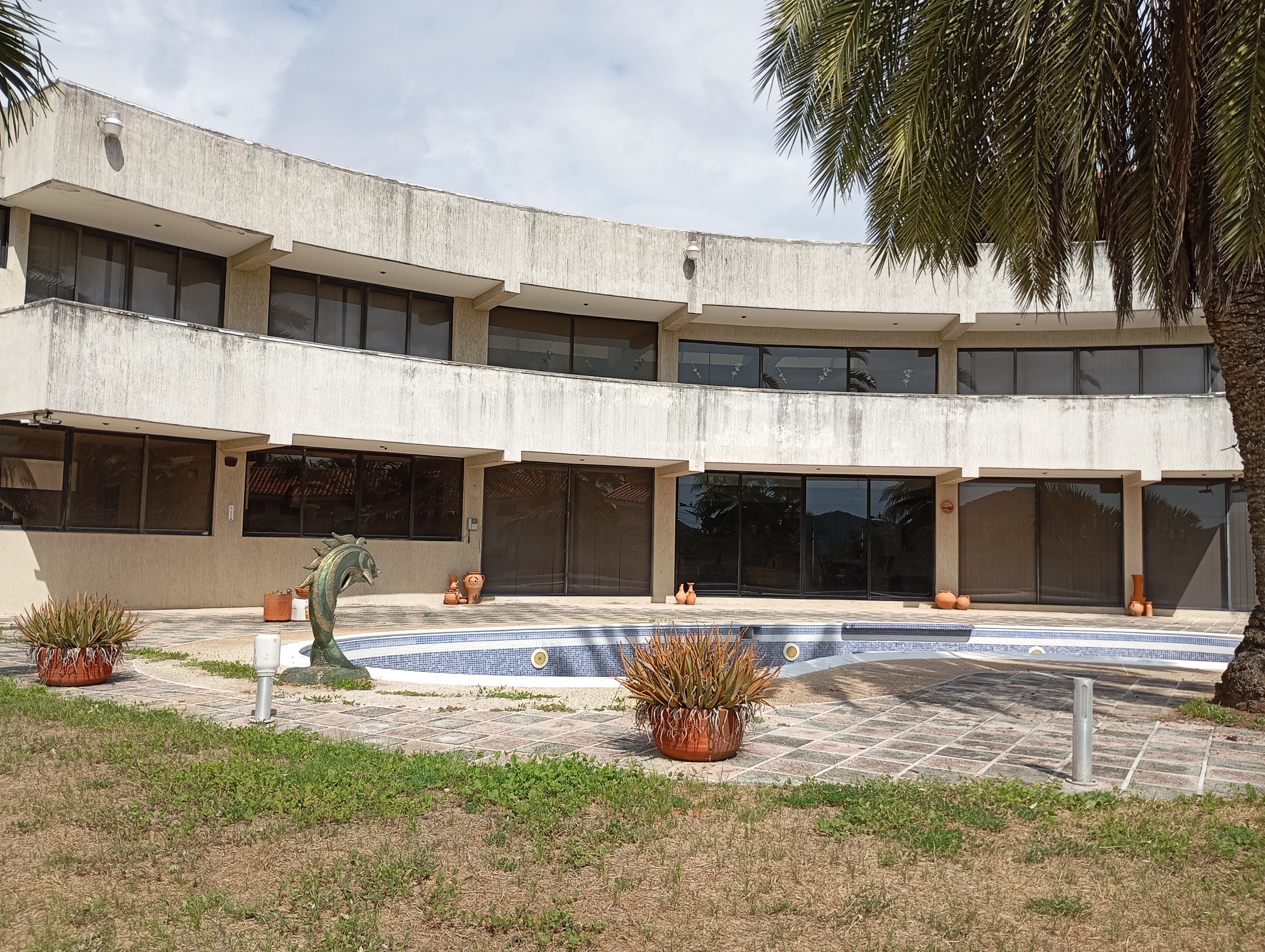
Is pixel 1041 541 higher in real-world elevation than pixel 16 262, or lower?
lower

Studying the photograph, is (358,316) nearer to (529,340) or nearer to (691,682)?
(529,340)

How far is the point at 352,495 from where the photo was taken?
20.8 meters

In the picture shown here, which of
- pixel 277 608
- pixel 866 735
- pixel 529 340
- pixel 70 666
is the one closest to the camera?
pixel 866 735

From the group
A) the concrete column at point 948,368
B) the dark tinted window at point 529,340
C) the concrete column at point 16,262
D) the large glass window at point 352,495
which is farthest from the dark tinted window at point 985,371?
the concrete column at point 16,262

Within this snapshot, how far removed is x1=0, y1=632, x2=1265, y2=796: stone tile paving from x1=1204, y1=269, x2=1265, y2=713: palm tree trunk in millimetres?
782

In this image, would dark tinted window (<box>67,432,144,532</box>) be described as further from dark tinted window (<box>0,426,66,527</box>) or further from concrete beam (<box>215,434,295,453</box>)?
concrete beam (<box>215,434,295,453</box>)

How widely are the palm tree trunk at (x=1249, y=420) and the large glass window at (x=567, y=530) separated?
48.2 ft

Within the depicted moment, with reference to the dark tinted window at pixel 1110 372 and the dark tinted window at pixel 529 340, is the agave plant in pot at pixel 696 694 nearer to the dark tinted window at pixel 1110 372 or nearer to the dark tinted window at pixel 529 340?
the dark tinted window at pixel 529 340

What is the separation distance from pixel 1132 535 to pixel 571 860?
71.1ft

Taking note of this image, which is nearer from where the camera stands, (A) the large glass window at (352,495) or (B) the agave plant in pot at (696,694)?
(B) the agave plant in pot at (696,694)

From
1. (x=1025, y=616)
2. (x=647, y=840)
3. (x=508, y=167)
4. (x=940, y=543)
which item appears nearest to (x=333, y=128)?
(x=508, y=167)

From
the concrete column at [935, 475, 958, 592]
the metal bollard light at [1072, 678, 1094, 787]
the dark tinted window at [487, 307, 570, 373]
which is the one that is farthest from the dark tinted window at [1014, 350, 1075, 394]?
the metal bollard light at [1072, 678, 1094, 787]

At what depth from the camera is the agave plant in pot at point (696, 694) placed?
7.14 m

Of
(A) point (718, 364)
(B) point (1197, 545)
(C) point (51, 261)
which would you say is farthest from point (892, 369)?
(C) point (51, 261)
